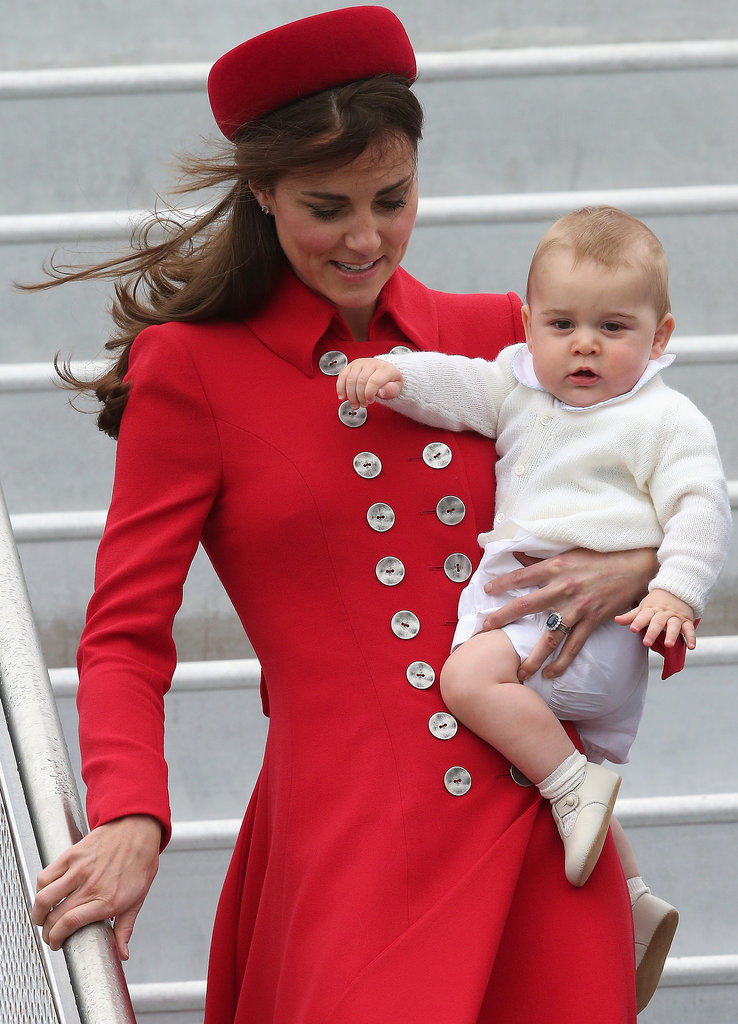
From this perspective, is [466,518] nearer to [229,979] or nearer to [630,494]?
[630,494]

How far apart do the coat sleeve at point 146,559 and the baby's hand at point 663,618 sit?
1.58ft

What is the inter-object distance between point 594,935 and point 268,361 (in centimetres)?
73

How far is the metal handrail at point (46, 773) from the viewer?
115 centimetres

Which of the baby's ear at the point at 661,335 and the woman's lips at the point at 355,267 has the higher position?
the woman's lips at the point at 355,267

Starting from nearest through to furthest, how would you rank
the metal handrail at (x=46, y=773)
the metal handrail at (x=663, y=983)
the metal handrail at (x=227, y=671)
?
the metal handrail at (x=46, y=773), the metal handrail at (x=663, y=983), the metal handrail at (x=227, y=671)

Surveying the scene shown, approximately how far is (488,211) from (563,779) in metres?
1.55

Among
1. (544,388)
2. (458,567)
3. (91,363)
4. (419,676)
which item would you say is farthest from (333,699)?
(91,363)

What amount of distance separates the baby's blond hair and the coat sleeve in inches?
17.0

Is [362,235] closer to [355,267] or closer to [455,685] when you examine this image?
[355,267]

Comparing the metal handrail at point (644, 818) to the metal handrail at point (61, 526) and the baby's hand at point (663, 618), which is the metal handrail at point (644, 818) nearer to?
the metal handrail at point (61, 526)

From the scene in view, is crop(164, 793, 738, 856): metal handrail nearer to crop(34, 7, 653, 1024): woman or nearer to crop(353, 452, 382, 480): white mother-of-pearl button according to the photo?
crop(34, 7, 653, 1024): woman

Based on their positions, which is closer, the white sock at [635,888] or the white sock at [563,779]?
the white sock at [563,779]

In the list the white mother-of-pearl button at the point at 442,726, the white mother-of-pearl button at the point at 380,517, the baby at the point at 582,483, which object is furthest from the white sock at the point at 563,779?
the white mother-of-pearl button at the point at 380,517

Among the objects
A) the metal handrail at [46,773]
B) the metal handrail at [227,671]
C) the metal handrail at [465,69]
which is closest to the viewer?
the metal handrail at [46,773]
